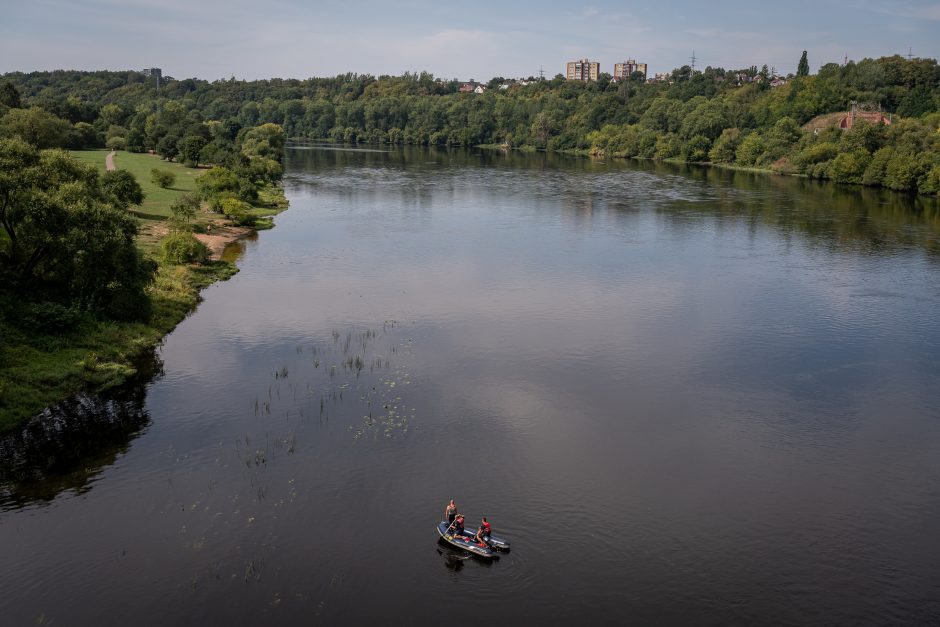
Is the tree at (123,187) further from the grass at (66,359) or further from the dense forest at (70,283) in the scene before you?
the grass at (66,359)

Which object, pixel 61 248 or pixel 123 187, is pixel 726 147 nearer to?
pixel 123 187

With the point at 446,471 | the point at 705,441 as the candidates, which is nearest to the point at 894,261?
the point at 705,441

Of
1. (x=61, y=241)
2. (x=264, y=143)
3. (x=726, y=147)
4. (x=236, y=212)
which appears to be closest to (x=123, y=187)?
(x=236, y=212)

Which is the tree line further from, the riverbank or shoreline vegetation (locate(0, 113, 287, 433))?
the riverbank

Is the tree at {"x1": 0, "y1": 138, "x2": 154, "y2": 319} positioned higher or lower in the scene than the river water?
higher

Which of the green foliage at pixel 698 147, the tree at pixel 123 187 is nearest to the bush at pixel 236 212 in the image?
the tree at pixel 123 187

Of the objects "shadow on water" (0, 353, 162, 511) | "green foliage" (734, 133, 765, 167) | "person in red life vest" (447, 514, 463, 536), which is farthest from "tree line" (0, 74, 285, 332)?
"green foliage" (734, 133, 765, 167)
